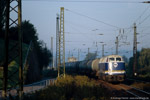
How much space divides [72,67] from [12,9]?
1741 inches

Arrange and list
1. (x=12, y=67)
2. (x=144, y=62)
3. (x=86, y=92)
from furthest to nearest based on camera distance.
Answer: (x=144, y=62) < (x=12, y=67) < (x=86, y=92)

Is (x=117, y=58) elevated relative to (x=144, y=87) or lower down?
elevated

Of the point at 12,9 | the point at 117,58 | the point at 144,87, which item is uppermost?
Answer: the point at 12,9

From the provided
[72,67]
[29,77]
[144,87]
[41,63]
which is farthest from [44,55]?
[144,87]

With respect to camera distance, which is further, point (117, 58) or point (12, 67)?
point (12, 67)

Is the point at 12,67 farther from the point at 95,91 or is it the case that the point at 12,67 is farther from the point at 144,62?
the point at 144,62

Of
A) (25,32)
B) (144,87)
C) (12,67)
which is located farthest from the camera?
(25,32)

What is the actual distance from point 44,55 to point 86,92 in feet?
132

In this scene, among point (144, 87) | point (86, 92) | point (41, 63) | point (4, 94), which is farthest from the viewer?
point (41, 63)

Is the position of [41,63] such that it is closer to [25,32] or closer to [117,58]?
[25,32]

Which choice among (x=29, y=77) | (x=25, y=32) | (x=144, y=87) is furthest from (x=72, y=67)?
(x=144, y=87)

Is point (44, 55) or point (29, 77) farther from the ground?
point (44, 55)

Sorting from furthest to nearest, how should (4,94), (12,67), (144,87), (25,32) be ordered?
(25,32) → (12,67) → (144,87) → (4,94)

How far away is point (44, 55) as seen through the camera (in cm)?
5378
